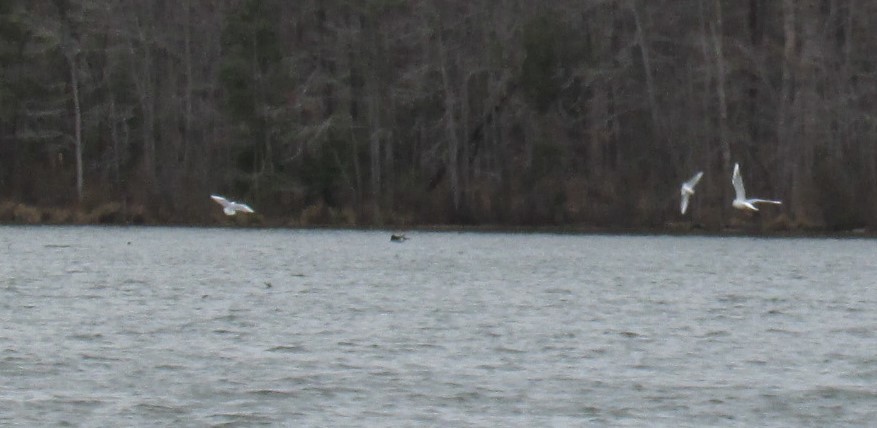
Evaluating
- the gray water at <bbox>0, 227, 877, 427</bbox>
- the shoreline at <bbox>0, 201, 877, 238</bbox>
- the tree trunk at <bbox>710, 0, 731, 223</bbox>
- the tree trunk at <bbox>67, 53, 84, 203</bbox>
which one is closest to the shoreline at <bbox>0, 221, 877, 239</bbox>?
the shoreline at <bbox>0, 201, 877, 238</bbox>

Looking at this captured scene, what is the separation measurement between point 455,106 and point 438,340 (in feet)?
137

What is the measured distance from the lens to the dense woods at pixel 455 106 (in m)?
64.4

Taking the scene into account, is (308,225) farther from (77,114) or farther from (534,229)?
(77,114)

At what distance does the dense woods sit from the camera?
64.4 meters

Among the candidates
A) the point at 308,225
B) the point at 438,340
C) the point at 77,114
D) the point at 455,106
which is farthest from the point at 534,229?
the point at 438,340

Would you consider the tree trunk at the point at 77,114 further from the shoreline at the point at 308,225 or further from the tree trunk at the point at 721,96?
the tree trunk at the point at 721,96

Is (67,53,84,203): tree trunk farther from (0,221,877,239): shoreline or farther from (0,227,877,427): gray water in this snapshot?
(0,227,877,427): gray water

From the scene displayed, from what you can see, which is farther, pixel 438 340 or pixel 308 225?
pixel 308 225

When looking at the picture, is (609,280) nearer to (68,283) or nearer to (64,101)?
(68,283)

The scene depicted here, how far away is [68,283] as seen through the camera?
41.2 m

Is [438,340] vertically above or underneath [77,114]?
underneath

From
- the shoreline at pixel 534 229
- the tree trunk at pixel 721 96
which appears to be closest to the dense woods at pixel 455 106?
the tree trunk at pixel 721 96

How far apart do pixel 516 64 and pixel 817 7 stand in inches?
426

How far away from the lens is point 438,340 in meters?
28.9
